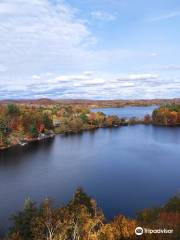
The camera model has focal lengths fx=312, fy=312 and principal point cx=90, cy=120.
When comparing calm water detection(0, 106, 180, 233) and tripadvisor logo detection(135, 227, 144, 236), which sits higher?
tripadvisor logo detection(135, 227, 144, 236)

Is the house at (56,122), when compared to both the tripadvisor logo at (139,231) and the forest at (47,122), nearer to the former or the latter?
the forest at (47,122)

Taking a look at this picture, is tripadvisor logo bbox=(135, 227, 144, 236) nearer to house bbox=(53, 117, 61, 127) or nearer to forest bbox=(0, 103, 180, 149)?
forest bbox=(0, 103, 180, 149)

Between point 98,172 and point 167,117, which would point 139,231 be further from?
point 167,117

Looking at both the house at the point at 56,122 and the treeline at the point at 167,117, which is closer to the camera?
the house at the point at 56,122

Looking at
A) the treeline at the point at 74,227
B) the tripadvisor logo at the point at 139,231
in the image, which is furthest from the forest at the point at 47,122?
the tripadvisor logo at the point at 139,231

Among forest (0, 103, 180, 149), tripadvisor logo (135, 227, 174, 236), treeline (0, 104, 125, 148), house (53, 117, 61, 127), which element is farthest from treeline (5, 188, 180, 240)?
house (53, 117, 61, 127)

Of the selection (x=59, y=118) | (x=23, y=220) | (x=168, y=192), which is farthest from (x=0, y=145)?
(x=23, y=220)

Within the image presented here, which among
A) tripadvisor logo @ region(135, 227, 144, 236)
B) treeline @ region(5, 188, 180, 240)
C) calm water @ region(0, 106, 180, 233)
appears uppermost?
tripadvisor logo @ region(135, 227, 144, 236)

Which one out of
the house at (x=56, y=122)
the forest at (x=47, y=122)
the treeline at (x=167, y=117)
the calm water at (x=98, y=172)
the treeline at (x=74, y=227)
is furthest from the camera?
the treeline at (x=167, y=117)

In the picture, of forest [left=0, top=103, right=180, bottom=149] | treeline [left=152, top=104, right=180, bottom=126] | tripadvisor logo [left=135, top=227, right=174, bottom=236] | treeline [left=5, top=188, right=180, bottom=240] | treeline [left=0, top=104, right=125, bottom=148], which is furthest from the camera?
treeline [left=152, top=104, right=180, bottom=126]

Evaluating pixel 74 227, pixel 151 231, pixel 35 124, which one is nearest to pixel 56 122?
pixel 35 124
